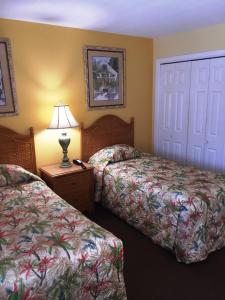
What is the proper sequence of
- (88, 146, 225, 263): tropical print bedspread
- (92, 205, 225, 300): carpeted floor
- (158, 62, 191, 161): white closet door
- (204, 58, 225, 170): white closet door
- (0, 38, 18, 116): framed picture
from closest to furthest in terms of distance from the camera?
(92, 205, 225, 300): carpeted floor < (88, 146, 225, 263): tropical print bedspread < (0, 38, 18, 116): framed picture < (204, 58, 225, 170): white closet door < (158, 62, 191, 161): white closet door

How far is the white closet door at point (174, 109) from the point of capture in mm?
3488

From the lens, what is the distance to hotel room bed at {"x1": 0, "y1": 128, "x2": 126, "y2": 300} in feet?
4.29

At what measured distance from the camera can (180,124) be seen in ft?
11.9

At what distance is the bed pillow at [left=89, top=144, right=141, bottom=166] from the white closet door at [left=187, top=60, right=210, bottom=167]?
81cm

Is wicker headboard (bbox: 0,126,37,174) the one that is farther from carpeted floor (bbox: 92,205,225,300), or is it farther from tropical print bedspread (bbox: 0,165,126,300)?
carpeted floor (bbox: 92,205,225,300)

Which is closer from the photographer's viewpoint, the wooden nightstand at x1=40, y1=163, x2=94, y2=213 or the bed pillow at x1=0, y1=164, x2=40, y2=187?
the bed pillow at x1=0, y1=164, x2=40, y2=187

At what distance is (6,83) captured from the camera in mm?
2672

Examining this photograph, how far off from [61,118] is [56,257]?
1743 millimetres

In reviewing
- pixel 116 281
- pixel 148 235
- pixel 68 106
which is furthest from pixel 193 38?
pixel 116 281

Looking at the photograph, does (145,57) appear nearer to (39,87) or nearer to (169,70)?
(169,70)

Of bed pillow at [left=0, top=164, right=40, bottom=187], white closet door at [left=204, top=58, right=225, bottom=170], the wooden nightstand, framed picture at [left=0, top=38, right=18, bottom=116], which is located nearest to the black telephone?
the wooden nightstand

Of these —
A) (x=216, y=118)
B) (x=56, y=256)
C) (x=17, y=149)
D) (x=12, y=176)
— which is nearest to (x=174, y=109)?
(x=216, y=118)

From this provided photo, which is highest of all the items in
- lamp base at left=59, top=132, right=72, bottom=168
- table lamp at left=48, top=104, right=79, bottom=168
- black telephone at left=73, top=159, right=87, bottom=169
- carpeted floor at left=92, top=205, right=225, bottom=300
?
table lamp at left=48, top=104, right=79, bottom=168

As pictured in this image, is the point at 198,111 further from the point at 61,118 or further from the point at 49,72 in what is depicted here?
the point at 49,72
